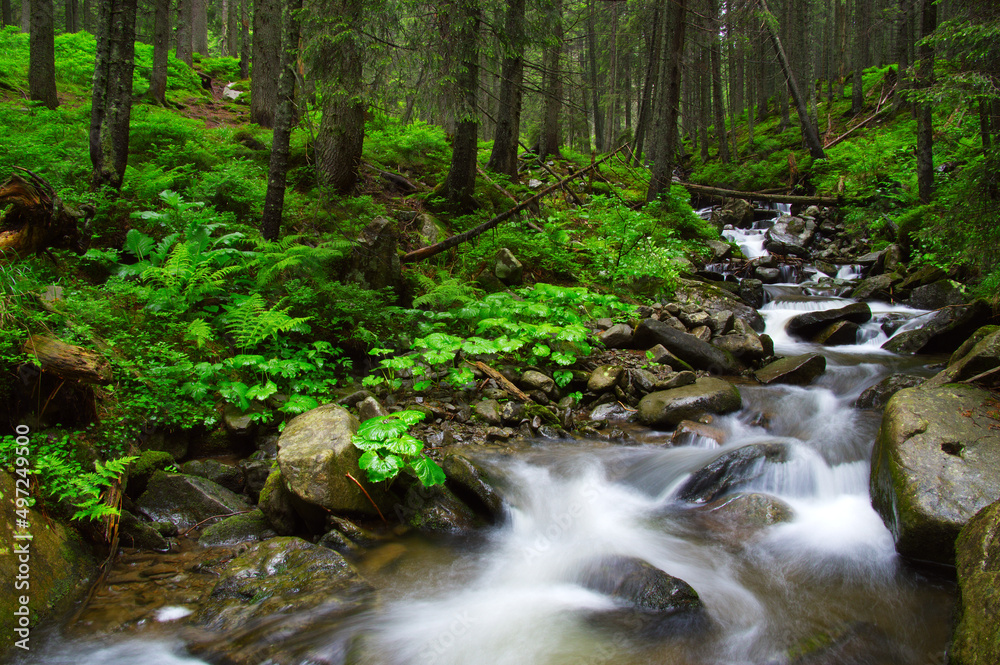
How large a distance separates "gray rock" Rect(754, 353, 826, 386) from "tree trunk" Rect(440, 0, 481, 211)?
6.21 m

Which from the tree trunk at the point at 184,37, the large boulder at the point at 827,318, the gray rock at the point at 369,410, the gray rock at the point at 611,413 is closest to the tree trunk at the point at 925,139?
the large boulder at the point at 827,318

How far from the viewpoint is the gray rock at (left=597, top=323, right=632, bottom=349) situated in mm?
8055

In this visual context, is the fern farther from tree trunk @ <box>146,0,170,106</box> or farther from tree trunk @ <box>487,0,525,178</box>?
tree trunk @ <box>146,0,170,106</box>

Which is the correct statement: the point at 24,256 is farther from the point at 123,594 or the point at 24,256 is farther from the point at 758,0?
the point at 758,0

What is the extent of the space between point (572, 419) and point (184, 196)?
6.84 meters

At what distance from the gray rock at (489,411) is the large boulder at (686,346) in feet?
9.46

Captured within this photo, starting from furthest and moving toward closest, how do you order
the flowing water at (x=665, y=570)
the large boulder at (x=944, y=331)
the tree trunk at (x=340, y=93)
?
the large boulder at (x=944, y=331), the tree trunk at (x=340, y=93), the flowing water at (x=665, y=570)

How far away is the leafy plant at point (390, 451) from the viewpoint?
13.8ft

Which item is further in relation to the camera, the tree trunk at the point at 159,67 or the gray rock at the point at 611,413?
the tree trunk at the point at 159,67

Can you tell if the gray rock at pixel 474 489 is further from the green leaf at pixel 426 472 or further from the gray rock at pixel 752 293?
the gray rock at pixel 752 293

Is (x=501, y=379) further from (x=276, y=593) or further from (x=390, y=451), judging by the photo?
(x=276, y=593)

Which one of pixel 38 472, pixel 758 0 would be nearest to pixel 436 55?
pixel 38 472

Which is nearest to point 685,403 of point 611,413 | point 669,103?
point 611,413

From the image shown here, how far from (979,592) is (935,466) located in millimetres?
1375
